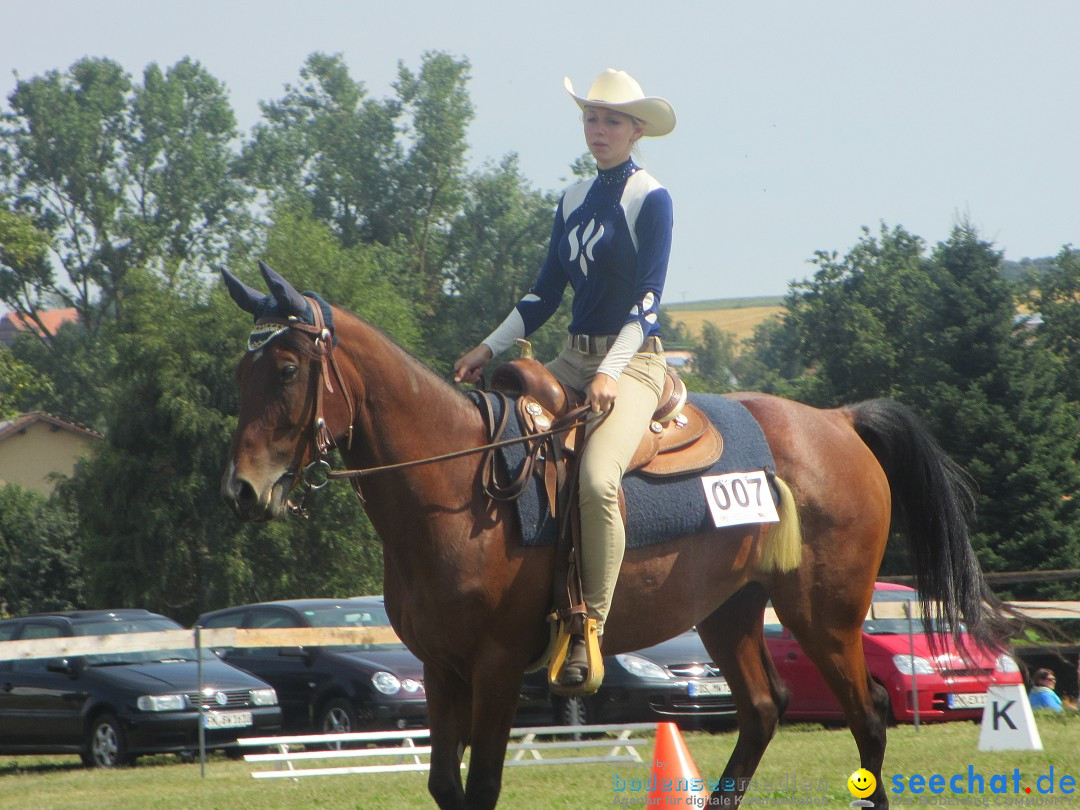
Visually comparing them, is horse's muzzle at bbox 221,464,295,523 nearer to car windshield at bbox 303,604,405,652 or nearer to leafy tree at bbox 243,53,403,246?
car windshield at bbox 303,604,405,652

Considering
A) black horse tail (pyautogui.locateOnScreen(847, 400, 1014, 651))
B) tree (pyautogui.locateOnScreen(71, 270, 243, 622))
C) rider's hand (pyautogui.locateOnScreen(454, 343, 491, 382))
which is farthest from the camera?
tree (pyautogui.locateOnScreen(71, 270, 243, 622))

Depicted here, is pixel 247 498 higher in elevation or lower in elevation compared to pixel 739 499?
higher

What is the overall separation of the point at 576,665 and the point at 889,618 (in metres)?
10.2

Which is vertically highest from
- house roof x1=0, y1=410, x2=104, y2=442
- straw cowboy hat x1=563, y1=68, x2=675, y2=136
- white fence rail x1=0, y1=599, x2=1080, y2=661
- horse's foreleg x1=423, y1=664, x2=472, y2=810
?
straw cowboy hat x1=563, y1=68, x2=675, y2=136

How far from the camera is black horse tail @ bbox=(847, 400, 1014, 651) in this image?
6.91m

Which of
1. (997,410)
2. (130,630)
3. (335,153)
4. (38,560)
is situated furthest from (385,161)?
(130,630)

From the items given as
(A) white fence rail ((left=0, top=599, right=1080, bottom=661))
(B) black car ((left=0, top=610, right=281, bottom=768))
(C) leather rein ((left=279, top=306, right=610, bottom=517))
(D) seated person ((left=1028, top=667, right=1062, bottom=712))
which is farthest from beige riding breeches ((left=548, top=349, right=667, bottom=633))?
(D) seated person ((left=1028, top=667, right=1062, bottom=712))

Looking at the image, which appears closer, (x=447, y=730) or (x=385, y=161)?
(x=447, y=730)

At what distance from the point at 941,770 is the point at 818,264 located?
1530 inches

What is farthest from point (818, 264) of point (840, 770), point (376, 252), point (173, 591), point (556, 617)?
point (556, 617)

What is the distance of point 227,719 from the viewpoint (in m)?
13.6

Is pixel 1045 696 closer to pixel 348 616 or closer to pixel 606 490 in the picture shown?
pixel 348 616

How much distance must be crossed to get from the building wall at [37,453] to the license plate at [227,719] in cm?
4136

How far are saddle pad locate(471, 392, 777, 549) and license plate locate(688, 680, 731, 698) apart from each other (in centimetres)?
833
